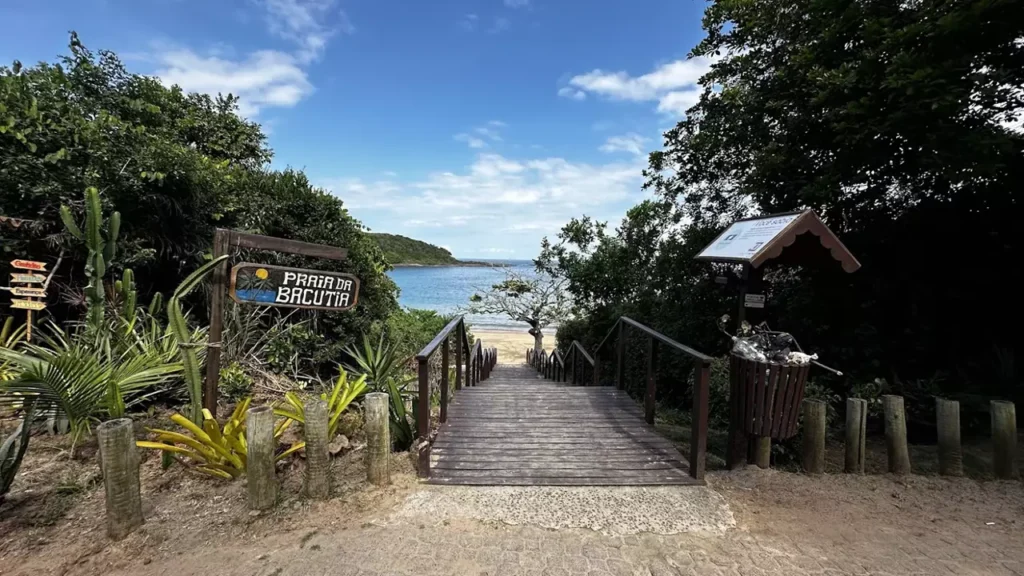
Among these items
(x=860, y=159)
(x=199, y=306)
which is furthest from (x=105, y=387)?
(x=860, y=159)

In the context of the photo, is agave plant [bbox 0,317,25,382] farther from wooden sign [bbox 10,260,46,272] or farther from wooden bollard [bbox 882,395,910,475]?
wooden bollard [bbox 882,395,910,475]

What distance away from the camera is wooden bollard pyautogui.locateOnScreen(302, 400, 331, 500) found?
2.58 meters

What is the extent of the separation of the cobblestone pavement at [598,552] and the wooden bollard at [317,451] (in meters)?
0.31

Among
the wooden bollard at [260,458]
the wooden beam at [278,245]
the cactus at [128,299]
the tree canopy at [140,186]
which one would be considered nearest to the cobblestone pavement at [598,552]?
the wooden bollard at [260,458]

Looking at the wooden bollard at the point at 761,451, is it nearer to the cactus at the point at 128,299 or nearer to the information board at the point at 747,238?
the information board at the point at 747,238

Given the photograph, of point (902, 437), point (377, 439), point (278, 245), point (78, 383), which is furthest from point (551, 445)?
point (78, 383)

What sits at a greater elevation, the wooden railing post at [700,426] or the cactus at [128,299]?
the cactus at [128,299]

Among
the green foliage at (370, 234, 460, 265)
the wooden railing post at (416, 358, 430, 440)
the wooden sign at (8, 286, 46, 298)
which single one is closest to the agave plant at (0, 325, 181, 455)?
the wooden sign at (8, 286, 46, 298)

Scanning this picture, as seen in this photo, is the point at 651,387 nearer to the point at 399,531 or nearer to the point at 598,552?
the point at 598,552

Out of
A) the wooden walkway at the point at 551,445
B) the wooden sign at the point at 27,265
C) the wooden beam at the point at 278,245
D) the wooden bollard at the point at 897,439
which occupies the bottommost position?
the wooden walkway at the point at 551,445

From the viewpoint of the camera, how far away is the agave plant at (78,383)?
2963 millimetres

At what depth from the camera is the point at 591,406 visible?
459cm

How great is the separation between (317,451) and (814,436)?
3407 millimetres

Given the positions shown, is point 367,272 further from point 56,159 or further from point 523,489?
point 523,489
